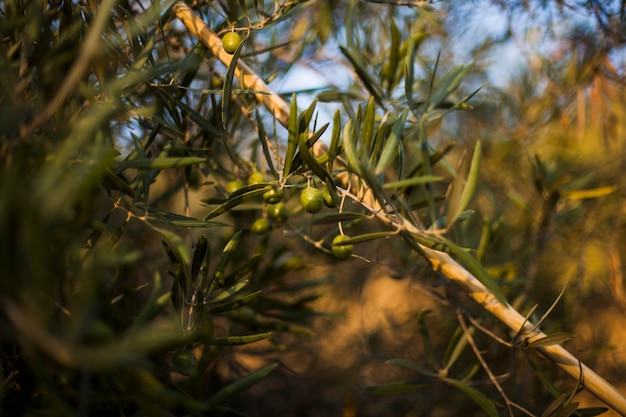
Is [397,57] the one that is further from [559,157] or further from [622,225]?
[622,225]

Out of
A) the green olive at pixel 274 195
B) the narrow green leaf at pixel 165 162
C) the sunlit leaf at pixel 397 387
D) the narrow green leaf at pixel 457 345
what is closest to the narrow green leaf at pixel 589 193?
the narrow green leaf at pixel 457 345

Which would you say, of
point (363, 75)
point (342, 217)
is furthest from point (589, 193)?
point (342, 217)

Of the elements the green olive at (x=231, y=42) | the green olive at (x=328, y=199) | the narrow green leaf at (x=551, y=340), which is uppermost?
the green olive at (x=231, y=42)

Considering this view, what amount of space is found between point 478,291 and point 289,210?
0.43m

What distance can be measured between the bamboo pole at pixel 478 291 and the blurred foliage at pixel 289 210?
3cm

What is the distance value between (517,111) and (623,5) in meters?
0.58

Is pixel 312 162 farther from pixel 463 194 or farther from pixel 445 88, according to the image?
pixel 445 88

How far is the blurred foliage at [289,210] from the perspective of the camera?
0.37 meters

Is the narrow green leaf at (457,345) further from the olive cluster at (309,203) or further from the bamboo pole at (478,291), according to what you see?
the olive cluster at (309,203)

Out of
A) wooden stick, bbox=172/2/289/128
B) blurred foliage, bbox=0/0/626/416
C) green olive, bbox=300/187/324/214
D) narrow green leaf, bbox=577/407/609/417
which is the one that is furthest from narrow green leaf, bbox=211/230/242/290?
narrow green leaf, bbox=577/407/609/417

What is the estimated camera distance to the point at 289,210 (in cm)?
98

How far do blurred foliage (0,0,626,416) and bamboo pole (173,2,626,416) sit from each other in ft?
0.10

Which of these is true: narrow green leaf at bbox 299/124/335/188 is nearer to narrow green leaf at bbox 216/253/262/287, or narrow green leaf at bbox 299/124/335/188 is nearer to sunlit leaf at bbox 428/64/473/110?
narrow green leaf at bbox 216/253/262/287

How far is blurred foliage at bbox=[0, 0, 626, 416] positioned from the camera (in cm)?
37
